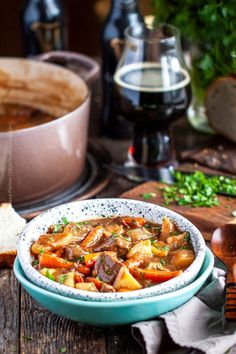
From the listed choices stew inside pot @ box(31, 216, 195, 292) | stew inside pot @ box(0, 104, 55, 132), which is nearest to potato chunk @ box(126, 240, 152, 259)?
stew inside pot @ box(31, 216, 195, 292)

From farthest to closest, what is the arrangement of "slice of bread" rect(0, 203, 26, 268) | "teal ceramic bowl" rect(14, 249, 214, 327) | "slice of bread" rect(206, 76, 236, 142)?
"slice of bread" rect(206, 76, 236, 142)
"slice of bread" rect(0, 203, 26, 268)
"teal ceramic bowl" rect(14, 249, 214, 327)

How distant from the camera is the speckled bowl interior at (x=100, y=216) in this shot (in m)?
1.83

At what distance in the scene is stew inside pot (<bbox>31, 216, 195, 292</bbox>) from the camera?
6.19 feet

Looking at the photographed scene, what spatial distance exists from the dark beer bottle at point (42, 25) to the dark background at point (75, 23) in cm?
82

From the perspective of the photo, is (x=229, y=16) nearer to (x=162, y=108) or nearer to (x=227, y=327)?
(x=162, y=108)

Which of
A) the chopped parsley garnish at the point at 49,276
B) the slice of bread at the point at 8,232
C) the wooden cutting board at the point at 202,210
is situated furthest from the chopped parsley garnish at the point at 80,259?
the wooden cutting board at the point at 202,210

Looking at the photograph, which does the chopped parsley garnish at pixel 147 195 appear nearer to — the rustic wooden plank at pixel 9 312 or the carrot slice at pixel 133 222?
the carrot slice at pixel 133 222

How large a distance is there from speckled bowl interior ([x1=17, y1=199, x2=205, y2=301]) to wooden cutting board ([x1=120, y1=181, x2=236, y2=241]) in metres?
0.27

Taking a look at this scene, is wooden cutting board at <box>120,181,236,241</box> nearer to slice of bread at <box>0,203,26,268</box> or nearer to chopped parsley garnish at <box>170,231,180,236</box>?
chopped parsley garnish at <box>170,231,180,236</box>

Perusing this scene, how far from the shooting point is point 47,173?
259cm

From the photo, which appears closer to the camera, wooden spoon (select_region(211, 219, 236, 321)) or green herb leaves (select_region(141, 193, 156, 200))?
wooden spoon (select_region(211, 219, 236, 321))

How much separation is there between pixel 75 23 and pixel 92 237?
2.34m

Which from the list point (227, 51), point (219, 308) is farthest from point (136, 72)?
point (219, 308)

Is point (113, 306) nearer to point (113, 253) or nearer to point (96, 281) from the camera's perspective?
point (96, 281)
